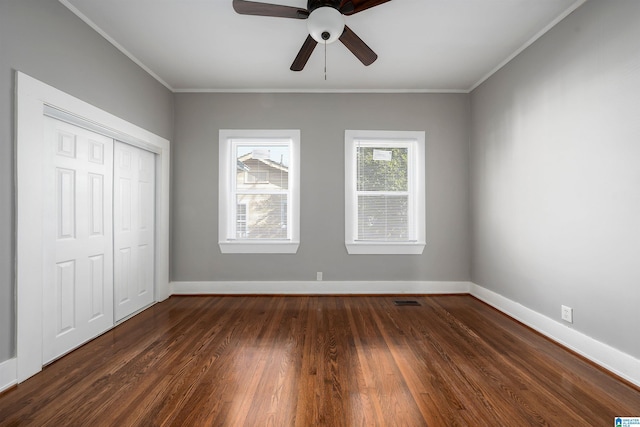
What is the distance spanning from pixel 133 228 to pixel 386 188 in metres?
3.31

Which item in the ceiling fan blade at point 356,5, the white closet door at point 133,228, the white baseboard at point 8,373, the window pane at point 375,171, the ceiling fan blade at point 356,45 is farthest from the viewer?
the window pane at point 375,171

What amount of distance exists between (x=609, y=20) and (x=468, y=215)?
Answer: 2521 mm

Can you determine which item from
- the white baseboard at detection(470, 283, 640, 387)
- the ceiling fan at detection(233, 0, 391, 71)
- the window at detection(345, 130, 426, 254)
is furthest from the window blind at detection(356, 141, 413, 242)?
the ceiling fan at detection(233, 0, 391, 71)

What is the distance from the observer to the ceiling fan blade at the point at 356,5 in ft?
6.75

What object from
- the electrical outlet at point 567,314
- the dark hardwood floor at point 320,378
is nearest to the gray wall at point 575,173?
the electrical outlet at point 567,314

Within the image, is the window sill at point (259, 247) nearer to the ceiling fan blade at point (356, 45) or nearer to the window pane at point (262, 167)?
the window pane at point (262, 167)

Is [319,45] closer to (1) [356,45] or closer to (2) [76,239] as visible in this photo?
(1) [356,45]

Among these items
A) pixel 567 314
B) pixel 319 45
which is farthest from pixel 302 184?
pixel 567 314

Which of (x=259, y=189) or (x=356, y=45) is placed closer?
(x=356, y=45)

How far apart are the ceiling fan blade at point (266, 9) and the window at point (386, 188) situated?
213cm

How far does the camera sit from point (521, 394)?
1918 mm

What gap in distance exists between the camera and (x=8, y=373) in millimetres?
1988

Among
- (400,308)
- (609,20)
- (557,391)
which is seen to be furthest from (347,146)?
(557,391)

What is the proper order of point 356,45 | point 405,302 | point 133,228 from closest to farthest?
point 356,45 → point 133,228 → point 405,302
